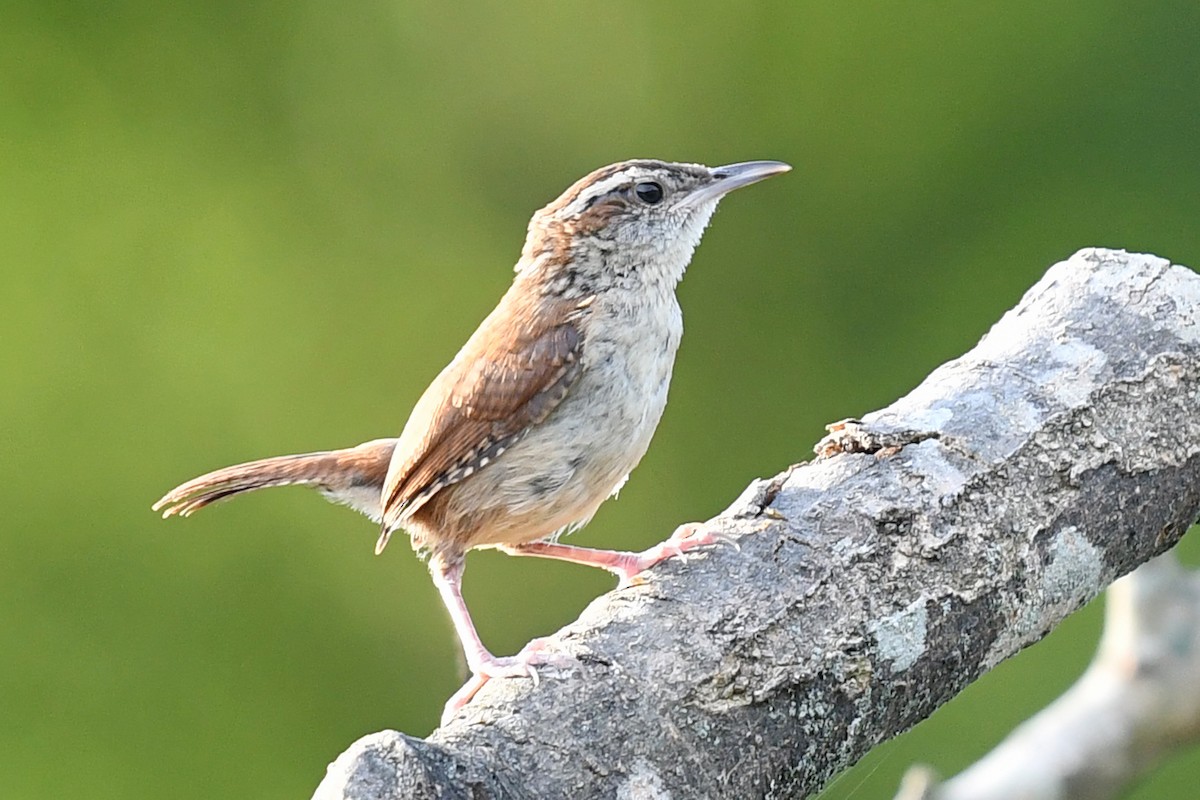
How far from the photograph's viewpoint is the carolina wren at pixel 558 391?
2951 millimetres

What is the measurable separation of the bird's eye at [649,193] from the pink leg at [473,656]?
0.86 metres

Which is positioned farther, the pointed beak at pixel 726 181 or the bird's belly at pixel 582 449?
the pointed beak at pixel 726 181

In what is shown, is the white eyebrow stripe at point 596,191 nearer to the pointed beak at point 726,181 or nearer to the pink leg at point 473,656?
the pointed beak at point 726,181

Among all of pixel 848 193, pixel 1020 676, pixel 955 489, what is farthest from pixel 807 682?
pixel 848 193

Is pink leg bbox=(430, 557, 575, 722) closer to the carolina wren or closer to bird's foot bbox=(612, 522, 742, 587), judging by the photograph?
the carolina wren

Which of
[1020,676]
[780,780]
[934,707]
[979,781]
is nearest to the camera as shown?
[780,780]

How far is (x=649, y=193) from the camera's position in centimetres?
326

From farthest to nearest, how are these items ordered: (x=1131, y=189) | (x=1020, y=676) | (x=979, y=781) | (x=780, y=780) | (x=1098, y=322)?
(x=1131, y=189), (x=1020, y=676), (x=979, y=781), (x=1098, y=322), (x=780, y=780)

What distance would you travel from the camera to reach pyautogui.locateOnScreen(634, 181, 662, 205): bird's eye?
10.7 ft

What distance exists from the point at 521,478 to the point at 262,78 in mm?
4150

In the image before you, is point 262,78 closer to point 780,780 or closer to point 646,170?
point 646,170

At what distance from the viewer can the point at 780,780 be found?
82.8 inches

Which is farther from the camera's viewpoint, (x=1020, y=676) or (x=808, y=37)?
(x=808, y=37)

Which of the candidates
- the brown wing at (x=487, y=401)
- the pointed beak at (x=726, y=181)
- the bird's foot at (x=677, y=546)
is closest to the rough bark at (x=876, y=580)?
the bird's foot at (x=677, y=546)
